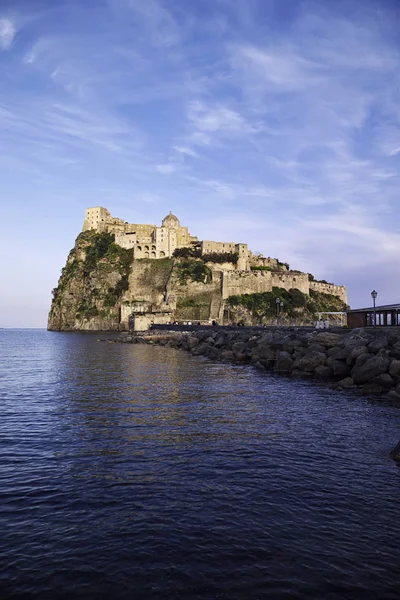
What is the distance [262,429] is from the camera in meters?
13.4

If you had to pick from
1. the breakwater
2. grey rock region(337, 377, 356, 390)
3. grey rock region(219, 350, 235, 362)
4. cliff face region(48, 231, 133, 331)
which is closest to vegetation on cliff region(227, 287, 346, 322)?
cliff face region(48, 231, 133, 331)

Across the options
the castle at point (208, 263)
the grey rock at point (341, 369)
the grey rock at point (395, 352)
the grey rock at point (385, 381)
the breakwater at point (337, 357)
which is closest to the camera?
the grey rock at point (385, 381)

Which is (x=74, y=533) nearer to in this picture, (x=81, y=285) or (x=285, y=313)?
(x=285, y=313)

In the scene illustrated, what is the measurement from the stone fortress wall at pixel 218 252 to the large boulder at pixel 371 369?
7379cm

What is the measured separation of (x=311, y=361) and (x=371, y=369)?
203 inches

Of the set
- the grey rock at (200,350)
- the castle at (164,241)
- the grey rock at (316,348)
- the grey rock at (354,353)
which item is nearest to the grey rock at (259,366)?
the grey rock at (316,348)

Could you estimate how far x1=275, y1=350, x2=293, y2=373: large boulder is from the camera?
1123 inches

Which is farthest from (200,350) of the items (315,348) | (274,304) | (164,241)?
(164,241)

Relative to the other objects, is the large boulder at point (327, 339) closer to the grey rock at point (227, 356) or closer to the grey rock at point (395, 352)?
the grey rock at point (395, 352)

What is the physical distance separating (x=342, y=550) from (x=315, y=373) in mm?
19826

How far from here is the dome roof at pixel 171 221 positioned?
384 feet

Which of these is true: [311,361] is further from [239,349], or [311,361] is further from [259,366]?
[239,349]

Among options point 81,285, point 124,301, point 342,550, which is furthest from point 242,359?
point 81,285

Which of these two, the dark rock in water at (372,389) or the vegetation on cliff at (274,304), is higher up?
the vegetation on cliff at (274,304)
